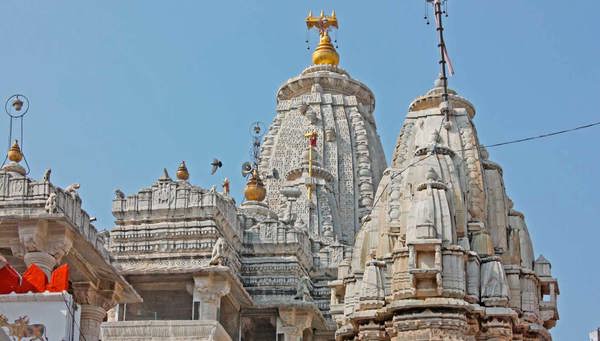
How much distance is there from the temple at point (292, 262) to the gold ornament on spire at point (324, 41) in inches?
598

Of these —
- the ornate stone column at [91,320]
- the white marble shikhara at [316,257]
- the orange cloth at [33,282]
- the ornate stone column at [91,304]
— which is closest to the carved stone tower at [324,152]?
the white marble shikhara at [316,257]

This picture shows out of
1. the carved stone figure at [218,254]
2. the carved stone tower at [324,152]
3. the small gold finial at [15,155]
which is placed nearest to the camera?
the small gold finial at [15,155]

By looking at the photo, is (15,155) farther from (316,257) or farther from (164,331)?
(316,257)

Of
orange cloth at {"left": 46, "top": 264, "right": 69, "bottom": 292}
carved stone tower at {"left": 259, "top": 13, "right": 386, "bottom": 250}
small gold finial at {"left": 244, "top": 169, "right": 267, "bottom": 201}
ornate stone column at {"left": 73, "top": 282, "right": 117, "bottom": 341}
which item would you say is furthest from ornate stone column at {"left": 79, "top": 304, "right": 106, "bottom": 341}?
carved stone tower at {"left": 259, "top": 13, "right": 386, "bottom": 250}

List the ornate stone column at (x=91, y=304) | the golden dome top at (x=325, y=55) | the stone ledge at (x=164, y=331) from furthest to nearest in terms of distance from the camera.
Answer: the golden dome top at (x=325, y=55)
the stone ledge at (x=164, y=331)
the ornate stone column at (x=91, y=304)

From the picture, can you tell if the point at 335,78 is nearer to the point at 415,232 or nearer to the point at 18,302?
the point at 415,232

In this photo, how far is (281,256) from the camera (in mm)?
44500

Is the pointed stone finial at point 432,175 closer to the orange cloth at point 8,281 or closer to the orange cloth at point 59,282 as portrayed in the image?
the orange cloth at point 59,282

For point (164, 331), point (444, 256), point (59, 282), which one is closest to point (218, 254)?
point (164, 331)

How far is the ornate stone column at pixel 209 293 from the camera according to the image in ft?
130

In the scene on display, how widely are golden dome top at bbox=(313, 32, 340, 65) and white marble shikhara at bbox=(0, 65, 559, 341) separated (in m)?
13.9

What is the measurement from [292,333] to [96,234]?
12.6 m

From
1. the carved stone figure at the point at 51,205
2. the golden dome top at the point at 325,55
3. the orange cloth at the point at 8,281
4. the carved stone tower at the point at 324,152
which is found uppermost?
the golden dome top at the point at 325,55

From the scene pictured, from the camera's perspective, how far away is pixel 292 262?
145ft
